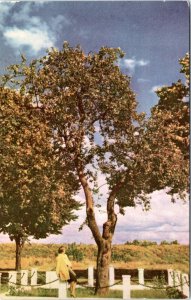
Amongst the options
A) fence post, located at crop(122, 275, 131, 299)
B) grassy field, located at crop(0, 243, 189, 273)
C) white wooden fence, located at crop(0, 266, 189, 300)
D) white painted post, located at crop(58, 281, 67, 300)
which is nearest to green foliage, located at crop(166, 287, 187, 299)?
white wooden fence, located at crop(0, 266, 189, 300)

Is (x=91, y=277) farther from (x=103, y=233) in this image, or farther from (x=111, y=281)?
(x=103, y=233)

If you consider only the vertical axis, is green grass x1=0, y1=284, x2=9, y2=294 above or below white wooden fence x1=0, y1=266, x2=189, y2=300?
below

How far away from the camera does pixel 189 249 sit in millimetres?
20656

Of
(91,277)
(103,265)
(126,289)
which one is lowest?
(91,277)

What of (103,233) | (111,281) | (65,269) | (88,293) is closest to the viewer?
(65,269)

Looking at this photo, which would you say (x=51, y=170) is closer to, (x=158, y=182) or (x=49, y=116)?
(x=49, y=116)

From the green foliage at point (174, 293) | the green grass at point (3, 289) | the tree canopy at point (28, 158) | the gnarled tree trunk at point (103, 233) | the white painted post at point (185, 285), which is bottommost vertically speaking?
the green grass at point (3, 289)

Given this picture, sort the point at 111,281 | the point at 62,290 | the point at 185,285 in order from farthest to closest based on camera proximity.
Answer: the point at 111,281 < the point at 62,290 < the point at 185,285

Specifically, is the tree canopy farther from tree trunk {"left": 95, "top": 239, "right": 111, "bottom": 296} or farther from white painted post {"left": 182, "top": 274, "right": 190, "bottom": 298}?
white painted post {"left": 182, "top": 274, "right": 190, "bottom": 298}

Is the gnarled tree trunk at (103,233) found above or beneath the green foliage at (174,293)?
above

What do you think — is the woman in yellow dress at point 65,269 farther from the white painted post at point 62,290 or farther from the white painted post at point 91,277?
the white painted post at point 91,277

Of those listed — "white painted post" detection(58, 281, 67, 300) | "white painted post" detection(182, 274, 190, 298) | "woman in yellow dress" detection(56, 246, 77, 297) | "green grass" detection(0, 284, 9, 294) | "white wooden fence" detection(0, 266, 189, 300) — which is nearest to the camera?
"white painted post" detection(182, 274, 190, 298)

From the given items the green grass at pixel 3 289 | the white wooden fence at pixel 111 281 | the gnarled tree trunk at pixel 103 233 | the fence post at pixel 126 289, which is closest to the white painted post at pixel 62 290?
the white wooden fence at pixel 111 281

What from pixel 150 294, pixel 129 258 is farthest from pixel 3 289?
pixel 129 258
